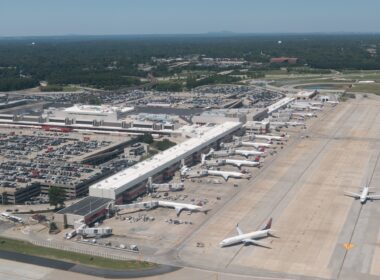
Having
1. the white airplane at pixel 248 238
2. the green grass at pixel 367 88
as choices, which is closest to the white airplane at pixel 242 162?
the white airplane at pixel 248 238

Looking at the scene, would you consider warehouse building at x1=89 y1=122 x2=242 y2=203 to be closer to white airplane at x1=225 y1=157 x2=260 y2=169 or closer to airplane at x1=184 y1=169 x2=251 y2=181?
airplane at x1=184 y1=169 x2=251 y2=181

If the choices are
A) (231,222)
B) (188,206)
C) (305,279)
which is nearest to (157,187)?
(188,206)

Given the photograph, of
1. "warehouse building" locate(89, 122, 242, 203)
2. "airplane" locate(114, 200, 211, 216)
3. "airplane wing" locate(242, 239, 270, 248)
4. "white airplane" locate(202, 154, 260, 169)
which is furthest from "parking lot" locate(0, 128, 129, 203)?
"airplane wing" locate(242, 239, 270, 248)

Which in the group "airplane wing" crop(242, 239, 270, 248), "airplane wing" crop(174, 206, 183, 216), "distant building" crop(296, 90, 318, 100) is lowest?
"airplane wing" crop(242, 239, 270, 248)

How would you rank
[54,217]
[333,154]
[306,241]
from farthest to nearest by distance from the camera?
[333,154]
[54,217]
[306,241]

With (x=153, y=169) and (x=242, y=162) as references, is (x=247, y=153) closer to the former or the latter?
(x=242, y=162)

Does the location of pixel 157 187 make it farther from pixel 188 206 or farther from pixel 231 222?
pixel 231 222

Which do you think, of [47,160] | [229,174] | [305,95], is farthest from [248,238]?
[305,95]
